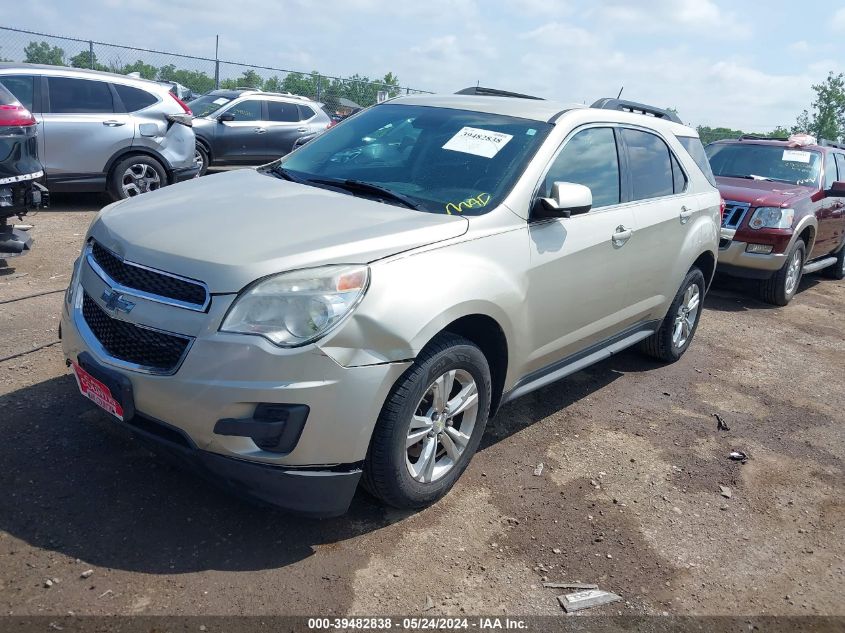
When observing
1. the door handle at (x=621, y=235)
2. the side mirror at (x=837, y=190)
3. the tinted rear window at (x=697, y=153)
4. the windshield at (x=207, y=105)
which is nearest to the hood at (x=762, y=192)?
the side mirror at (x=837, y=190)

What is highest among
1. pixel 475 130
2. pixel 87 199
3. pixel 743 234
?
pixel 475 130

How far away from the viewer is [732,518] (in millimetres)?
3641

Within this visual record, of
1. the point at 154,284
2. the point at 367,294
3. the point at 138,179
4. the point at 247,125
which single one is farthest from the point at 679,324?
the point at 247,125

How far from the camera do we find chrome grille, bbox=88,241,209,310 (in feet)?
8.96

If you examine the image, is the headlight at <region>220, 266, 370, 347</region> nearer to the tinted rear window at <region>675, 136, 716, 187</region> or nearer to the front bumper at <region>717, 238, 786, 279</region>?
the tinted rear window at <region>675, 136, 716, 187</region>

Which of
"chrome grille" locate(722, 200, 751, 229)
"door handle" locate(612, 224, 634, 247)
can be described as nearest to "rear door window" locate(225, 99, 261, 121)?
"chrome grille" locate(722, 200, 751, 229)

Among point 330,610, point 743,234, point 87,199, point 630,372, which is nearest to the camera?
point 330,610

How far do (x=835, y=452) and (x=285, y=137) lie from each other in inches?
449

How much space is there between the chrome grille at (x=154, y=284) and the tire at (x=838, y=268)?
9904 millimetres

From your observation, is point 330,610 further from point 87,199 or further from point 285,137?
point 285,137

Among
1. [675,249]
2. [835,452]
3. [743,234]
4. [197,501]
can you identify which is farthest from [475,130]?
[743,234]

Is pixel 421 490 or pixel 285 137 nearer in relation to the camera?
pixel 421 490

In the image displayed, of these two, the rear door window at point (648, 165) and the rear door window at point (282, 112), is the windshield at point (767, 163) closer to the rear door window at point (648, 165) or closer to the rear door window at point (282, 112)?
the rear door window at point (648, 165)

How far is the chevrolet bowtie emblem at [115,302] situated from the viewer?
112 inches
